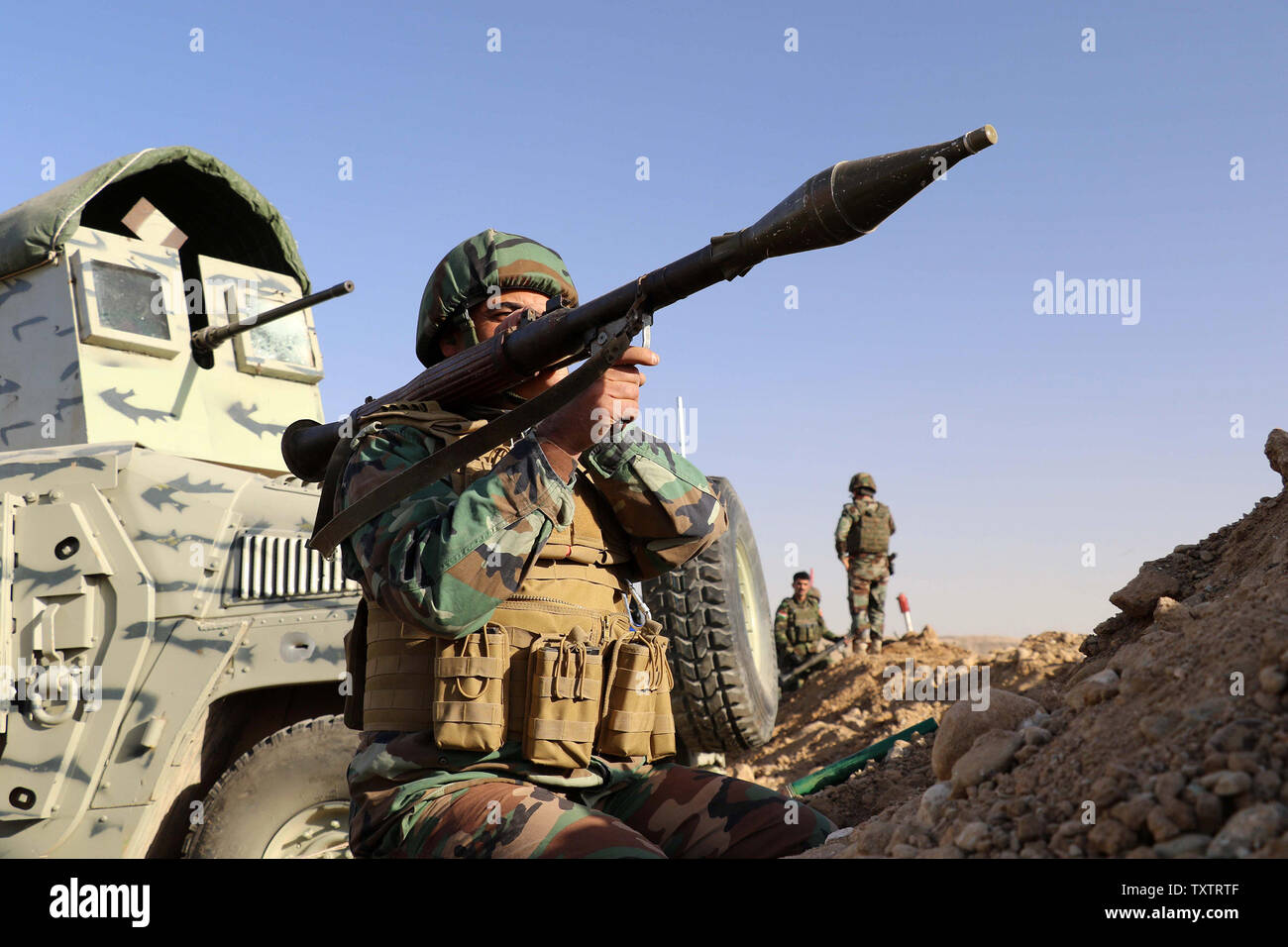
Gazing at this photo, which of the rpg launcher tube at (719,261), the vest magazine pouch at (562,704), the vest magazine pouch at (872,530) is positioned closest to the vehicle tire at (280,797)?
the rpg launcher tube at (719,261)

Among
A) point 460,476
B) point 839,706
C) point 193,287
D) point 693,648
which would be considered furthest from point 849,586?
point 460,476

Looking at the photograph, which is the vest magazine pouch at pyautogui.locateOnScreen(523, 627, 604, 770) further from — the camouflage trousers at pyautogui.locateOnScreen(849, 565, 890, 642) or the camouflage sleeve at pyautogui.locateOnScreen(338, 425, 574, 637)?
the camouflage trousers at pyautogui.locateOnScreen(849, 565, 890, 642)

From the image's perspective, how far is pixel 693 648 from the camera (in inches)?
226

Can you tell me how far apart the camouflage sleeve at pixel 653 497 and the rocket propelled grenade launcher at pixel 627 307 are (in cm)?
24

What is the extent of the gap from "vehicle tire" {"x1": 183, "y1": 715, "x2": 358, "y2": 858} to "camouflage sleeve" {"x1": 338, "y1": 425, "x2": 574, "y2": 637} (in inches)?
69.7

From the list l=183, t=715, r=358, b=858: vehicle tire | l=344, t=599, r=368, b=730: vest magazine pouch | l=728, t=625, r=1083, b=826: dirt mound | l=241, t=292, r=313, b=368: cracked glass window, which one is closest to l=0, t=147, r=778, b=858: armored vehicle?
l=183, t=715, r=358, b=858: vehicle tire

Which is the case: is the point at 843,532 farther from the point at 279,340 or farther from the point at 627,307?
the point at 627,307

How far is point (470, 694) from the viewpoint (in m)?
2.13

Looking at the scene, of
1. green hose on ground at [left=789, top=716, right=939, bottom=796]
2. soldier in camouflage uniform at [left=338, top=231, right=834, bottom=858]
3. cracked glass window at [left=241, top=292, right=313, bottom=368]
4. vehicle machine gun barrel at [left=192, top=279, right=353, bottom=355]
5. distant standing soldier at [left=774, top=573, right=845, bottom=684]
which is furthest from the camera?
distant standing soldier at [left=774, top=573, right=845, bottom=684]

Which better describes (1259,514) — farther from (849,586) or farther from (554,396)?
(849,586)

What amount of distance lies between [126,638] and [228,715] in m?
0.46

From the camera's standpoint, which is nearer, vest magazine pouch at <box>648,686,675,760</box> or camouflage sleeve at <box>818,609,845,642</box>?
vest magazine pouch at <box>648,686,675,760</box>

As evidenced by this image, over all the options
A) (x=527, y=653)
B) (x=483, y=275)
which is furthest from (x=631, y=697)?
(x=483, y=275)

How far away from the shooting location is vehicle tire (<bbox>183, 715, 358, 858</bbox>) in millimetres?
3781
